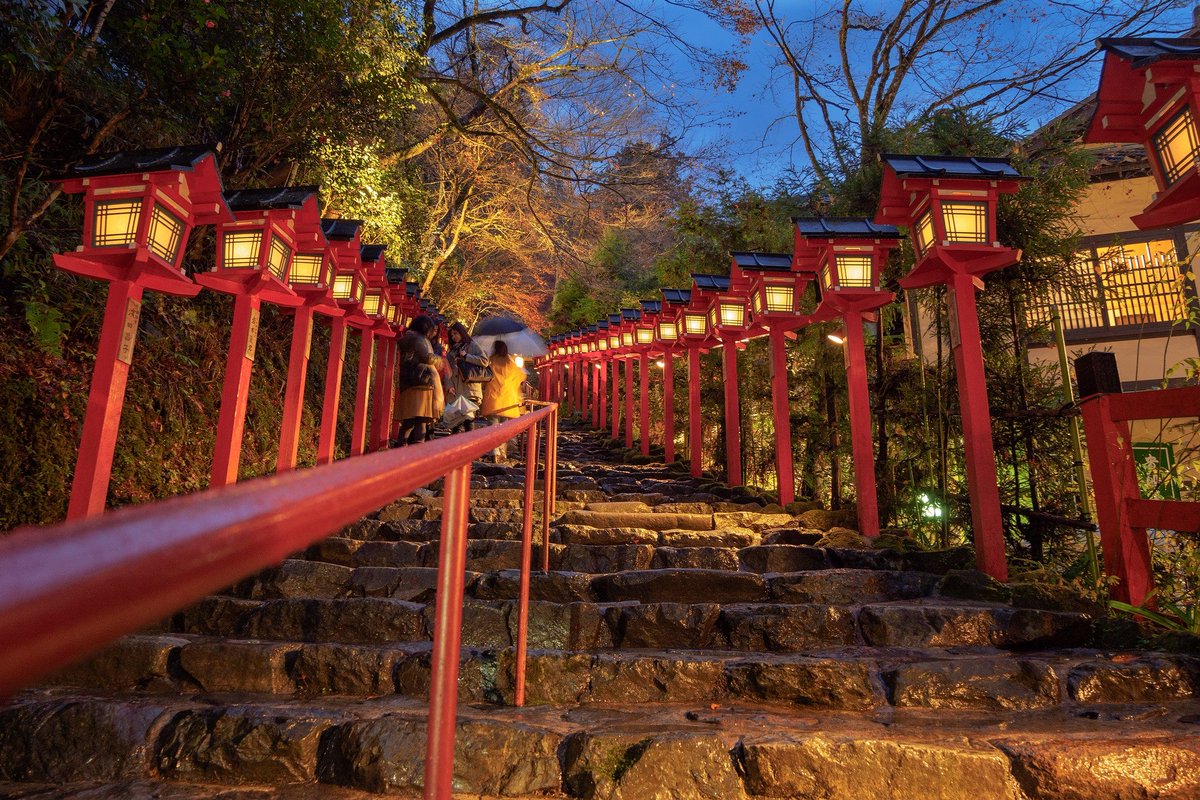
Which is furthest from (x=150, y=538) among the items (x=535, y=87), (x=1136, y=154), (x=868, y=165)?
(x=535, y=87)

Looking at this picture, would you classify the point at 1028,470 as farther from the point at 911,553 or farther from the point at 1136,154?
the point at 1136,154

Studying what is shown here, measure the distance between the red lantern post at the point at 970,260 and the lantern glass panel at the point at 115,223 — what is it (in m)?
5.76

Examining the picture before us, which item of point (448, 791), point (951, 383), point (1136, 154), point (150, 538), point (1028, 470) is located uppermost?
point (1136, 154)

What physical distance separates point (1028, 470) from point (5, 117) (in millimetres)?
10000

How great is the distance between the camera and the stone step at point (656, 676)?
11.4ft

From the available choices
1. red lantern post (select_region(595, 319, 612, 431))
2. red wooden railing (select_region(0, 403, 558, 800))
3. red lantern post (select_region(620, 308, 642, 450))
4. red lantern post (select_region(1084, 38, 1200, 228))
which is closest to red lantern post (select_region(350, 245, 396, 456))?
red lantern post (select_region(620, 308, 642, 450))

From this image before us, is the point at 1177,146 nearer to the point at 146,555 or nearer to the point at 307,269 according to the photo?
the point at 146,555

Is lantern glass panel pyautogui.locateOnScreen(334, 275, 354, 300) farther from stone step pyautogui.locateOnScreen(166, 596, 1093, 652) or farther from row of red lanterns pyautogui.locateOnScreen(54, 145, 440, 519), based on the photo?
stone step pyautogui.locateOnScreen(166, 596, 1093, 652)

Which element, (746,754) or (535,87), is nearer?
(746,754)

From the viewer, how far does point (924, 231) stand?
5531 mm

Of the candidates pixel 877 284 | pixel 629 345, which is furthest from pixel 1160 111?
pixel 629 345

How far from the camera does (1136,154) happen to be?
420 inches

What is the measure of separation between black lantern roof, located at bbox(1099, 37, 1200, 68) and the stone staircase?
327cm

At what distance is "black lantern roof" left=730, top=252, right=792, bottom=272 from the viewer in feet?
A: 27.6
